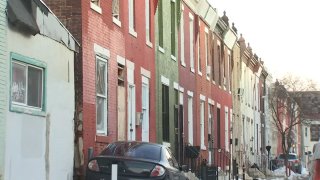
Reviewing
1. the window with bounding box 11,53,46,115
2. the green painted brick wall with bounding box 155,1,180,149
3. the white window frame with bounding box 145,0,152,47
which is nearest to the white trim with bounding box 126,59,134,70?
the white window frame with bounding box 145,0,152,47

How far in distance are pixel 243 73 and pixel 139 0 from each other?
76.2ft

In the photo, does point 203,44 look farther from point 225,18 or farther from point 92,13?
point 92,13

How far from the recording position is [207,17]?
3080cm

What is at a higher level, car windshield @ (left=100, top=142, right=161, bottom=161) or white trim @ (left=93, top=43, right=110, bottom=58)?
white trim @ (left=93, top=43, right=110, bottom=58)

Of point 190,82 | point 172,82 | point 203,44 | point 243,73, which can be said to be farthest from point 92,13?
point 243,73

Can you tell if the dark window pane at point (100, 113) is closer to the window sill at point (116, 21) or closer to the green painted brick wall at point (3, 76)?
the window sill at point (116, 21)

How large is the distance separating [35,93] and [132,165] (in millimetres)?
2518

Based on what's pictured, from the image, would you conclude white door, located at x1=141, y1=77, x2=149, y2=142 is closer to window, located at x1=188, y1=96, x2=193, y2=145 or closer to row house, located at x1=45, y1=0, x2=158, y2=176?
row house, located at x1=45, y1=0, x2=158, y2=176

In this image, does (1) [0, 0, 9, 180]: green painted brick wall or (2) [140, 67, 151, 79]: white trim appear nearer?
(1) [0, 0, 9, 180]: green painted brick wall

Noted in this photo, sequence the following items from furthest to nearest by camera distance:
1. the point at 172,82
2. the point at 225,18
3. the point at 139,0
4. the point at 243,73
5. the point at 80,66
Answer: the point at 243,73, the point at 225,18, the point at 172,82, the point at 139,0, the point at 80,66

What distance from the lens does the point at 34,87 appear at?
1231 centimetres

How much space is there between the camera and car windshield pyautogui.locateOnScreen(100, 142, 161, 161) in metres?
12.5

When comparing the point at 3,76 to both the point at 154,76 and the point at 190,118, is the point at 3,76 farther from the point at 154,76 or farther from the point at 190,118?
the point at 190,118

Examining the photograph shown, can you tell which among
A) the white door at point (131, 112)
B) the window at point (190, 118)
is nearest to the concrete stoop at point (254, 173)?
the window at point (190, 118)
